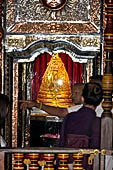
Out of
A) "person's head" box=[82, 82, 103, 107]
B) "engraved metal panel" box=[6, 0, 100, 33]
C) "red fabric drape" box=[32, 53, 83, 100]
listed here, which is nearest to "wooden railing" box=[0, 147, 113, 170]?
"person's head" box=[82, 82, 103, 107]

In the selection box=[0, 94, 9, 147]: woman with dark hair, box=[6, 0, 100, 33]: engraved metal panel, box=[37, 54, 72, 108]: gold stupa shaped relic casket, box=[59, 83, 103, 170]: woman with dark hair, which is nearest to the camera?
box=[59, 83, 103, 170]: woman with dark hair

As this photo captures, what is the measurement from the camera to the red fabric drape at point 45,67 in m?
9.52

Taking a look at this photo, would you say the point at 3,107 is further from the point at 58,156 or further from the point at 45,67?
the point at 45,67

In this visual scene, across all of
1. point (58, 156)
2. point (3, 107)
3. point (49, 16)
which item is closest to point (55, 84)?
point (49, 16)

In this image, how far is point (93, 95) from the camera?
16.7ft

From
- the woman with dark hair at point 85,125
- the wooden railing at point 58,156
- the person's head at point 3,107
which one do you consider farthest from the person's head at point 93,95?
the person's head at point 3,107

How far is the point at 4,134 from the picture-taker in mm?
7367

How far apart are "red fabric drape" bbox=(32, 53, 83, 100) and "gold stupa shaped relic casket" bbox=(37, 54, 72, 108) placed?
100 millimetres

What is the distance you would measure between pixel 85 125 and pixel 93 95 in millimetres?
288

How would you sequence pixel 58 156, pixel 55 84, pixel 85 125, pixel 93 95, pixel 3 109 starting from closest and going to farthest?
pixel 58 156 → pixel 85 125 → pixel 93 95 → pixel 3 109 → pixel 55 84

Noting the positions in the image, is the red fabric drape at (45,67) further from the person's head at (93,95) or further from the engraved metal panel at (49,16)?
the person's head at (93,95)

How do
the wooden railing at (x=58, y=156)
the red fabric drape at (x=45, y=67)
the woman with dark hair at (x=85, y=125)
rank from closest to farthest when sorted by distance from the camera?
the wooden railing at (x=58, y=156)
the woman with dark hair at (x=85, y=125)
the red fabric drape at (x=45, y=67)

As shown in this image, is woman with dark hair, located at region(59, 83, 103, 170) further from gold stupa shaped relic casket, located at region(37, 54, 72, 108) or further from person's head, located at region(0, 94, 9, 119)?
gold stupa shaped relic casket, located at region(37, 54, 72, 108)

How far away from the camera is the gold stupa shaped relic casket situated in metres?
9.30
